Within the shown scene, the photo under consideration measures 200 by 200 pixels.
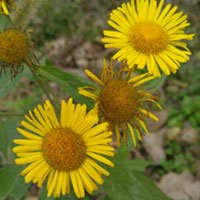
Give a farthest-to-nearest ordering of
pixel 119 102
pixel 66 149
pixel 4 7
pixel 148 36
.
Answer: pixel 148 36 < pixel 4 7 < pixel 119 102 < pixel 66 149

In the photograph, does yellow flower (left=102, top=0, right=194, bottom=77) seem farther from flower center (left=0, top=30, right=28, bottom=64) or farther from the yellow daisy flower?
flower center (left=0, top=30, right=28, bottom=64)

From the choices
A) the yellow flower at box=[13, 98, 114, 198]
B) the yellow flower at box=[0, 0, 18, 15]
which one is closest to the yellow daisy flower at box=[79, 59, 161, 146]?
the yellow flower at box=[13, 98, 114, 198]

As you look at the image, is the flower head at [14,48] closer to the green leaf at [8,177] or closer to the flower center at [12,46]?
the flower center at [12,46]

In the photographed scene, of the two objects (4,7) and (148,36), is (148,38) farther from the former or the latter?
(4,7)

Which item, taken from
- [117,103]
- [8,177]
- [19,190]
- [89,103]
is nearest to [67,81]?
[89,103]

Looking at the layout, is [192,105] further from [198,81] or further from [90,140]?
[90,140]

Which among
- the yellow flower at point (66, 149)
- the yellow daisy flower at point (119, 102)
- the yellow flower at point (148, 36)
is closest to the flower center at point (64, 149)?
the yellow flower at point (66, 149)

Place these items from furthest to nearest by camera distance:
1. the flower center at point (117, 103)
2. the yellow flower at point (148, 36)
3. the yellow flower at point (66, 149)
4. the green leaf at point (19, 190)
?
the green leaf at point (19, 190) < the yellow flower at point (148, 36) < the flower center at point (117, 103) < the yellow flower at point (66, 149)
